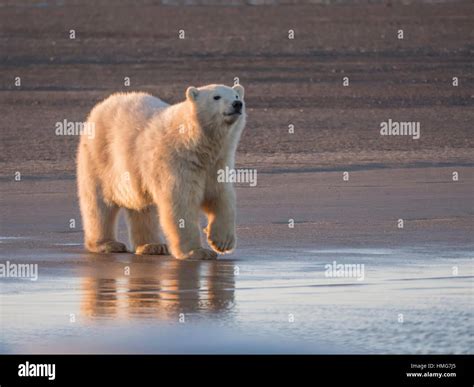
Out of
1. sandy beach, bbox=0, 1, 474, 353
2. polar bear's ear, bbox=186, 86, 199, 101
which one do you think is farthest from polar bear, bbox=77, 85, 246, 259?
sandy beach, bbox=0, 1, 474, 353

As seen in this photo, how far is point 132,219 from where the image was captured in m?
11.2

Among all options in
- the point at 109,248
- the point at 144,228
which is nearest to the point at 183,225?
the point at 144,228

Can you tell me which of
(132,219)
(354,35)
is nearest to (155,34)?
(354,35)

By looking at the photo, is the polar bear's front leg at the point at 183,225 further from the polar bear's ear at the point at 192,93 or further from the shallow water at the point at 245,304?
the polar bear's ear at the point at 192,93

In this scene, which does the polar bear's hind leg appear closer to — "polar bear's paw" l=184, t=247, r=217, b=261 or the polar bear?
the polar bear

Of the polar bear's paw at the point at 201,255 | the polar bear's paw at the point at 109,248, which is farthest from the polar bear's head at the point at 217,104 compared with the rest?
the polar bear's paw at the point at 109,248

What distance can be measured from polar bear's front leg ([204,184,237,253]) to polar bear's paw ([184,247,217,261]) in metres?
0.10

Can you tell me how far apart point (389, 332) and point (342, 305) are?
2.62 feet

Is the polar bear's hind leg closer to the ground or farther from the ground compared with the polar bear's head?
closer to the ground

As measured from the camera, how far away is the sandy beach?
784 cm

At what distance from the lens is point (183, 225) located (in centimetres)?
1025

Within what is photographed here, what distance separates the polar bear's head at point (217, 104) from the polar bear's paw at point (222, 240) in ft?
2.64
